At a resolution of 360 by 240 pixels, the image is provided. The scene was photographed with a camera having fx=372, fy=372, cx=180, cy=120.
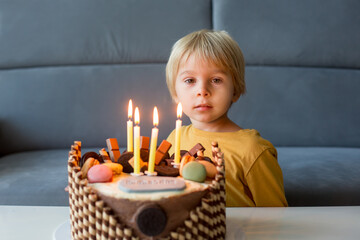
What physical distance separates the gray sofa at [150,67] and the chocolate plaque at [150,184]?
121cm

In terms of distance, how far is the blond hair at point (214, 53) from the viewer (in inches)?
43.5

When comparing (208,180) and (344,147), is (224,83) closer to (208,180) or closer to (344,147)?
(208,180)

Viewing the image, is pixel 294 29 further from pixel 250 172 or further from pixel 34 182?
pixel 34 182

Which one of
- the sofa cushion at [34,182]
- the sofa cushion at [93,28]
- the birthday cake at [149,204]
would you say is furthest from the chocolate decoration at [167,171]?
the sofa cushion at [93,28]

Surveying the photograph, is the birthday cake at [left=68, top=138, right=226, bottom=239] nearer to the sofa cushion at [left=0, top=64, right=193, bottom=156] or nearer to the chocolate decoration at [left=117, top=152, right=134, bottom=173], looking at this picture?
the chocolate decoration at [left=117, top=152, right=134, bottom=173]

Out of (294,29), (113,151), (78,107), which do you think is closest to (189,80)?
(113,151)

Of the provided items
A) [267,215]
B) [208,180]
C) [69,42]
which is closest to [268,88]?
[69,42]

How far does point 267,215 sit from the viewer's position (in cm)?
75

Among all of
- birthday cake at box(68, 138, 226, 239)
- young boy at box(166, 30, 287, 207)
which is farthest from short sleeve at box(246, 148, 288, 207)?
birthday cake at box(68, 138, 226, 239)

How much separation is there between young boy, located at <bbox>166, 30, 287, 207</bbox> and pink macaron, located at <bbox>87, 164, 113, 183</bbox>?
1.59ft

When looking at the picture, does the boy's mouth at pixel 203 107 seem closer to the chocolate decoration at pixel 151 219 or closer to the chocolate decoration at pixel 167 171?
the chocolate decoration at pixel 167 171

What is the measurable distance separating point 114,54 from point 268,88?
0.79m

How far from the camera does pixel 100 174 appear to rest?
582mm

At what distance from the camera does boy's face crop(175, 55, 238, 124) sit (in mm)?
1084
